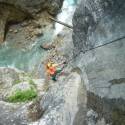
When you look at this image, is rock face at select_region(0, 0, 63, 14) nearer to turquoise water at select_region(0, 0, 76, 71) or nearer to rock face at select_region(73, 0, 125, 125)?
turquoise water at select_region(0, 0, 76, 71)

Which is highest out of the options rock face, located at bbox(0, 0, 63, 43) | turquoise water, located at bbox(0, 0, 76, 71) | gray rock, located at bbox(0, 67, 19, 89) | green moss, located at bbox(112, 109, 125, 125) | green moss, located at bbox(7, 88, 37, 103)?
rock face, located at bbox(0, 0, 63, 43)

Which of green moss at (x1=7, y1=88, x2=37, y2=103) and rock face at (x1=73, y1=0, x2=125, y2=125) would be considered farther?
green moss at (x1=7, y1=88, x2=37, y2=103)

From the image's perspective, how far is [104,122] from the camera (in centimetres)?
725

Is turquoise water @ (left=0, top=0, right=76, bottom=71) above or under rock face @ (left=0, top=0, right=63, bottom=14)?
under

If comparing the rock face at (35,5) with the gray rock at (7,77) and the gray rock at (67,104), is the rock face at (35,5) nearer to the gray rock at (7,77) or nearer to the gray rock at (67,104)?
the gray rock at (7,77)

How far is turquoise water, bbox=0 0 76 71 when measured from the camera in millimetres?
20031

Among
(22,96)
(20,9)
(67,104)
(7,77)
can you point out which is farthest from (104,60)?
(20,9)

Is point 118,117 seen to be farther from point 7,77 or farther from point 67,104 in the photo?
point 7,77

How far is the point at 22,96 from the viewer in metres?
12.2

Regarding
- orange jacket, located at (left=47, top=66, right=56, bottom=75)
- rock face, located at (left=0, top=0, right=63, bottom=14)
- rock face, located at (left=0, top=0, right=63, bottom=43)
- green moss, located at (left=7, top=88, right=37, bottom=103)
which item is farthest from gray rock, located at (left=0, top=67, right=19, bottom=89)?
rock face, located at (left=0, top=0, right=63, bottom=14)

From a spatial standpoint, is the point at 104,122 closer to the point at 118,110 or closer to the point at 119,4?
the point at 118,110

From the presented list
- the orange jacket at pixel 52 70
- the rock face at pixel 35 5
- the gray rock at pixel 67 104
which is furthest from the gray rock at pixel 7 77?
the rock face at pixel 35 5

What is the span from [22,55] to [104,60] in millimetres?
13377

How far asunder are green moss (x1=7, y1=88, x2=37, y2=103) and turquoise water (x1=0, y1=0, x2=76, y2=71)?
6.95m
